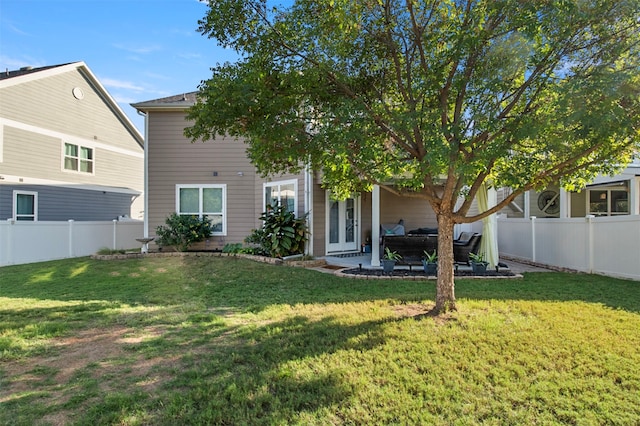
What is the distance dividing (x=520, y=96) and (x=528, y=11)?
990 millimetres

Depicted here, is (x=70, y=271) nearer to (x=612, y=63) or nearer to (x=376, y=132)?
(x=376, y=132)

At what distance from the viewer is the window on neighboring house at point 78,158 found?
14781 mm

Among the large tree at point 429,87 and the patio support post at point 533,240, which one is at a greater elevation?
the large tree at point 429,87

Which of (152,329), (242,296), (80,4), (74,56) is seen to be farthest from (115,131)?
(152,329)

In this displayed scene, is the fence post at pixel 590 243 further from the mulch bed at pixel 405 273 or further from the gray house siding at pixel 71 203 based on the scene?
the gray house siding at pixel 71 203

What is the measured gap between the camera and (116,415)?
8.34 ft

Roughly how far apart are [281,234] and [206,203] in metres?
3.53

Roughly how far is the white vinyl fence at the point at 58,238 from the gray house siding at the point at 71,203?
97.7 inches

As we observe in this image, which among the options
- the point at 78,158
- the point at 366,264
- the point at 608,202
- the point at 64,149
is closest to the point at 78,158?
the point at 78,158

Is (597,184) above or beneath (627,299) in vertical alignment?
above

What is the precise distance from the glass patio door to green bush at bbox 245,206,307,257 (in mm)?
1003

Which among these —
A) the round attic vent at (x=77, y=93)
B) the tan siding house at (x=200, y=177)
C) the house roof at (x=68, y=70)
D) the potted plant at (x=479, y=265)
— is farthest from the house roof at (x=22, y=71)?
the potted plant at (x=479, y=265)

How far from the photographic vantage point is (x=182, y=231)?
1121 centimetres

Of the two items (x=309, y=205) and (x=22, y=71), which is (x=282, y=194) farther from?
(x=22, y=71)
